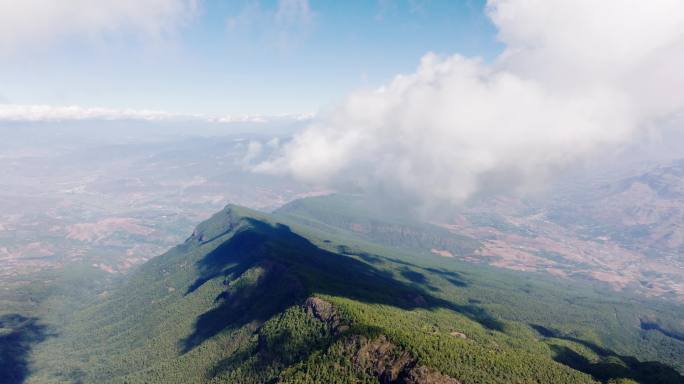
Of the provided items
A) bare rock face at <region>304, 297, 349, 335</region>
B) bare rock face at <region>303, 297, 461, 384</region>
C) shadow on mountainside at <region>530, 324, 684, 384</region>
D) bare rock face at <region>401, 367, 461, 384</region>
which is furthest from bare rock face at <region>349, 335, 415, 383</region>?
shadow on mountainside at <region>530, 324, 684, 384</region>

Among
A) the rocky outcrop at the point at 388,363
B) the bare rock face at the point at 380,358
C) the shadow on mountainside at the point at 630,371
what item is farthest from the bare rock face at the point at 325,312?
the shadow on mountainside at the point at 630,371

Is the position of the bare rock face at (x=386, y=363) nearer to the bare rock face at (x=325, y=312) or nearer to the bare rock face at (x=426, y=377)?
the bare rock face at (x=426, y=377)

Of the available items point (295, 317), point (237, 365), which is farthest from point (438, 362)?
point (237, 365)

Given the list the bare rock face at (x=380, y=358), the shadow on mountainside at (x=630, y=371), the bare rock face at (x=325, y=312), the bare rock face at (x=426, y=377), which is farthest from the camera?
the bare rock face at (x=325, y=312)

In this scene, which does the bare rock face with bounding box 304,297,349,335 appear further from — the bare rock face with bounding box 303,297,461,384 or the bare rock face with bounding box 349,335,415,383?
the bare rock face with bounding box 349,335,415,383

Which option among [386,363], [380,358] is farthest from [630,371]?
[380,358]

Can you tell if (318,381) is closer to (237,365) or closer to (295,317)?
(295,317)

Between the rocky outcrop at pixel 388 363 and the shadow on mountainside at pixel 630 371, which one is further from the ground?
the shadow on mountainside at pixel 630 371

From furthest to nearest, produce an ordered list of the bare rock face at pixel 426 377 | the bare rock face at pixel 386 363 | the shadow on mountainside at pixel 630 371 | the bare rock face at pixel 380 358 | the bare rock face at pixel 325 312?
the bare rock face at pixel 325 312
the shadow on mountainside at pixel 630 371
the bare rock face at pixel 380 358
the bare rock face at pixel 386 363
the bare rock face at pixel 426 377

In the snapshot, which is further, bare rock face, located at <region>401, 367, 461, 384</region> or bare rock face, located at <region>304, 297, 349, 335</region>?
bare rock face, located at <region>304, 297, 349, 335</region>

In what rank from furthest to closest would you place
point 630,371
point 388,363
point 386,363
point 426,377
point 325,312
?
point 325,312 < point 630,371 < point 386,363 < point 388,363 < point 426,377

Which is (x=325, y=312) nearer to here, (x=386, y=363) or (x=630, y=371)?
(x=386, y=363)
